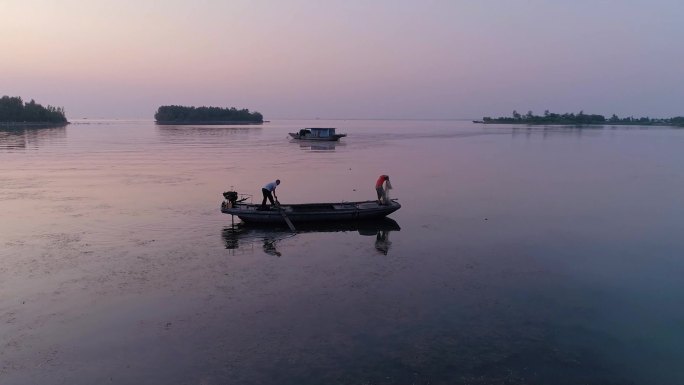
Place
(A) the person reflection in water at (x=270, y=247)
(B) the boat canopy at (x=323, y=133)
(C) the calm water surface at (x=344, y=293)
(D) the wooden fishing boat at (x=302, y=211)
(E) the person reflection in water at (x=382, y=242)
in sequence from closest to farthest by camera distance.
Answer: (C) the calm water surface at (x=344, y=293) < (A) the person reflection in water at (x=270, y=247) < (E) the person reflection in water at (x=382, y=242) < (D) the wooden fishing boat at (x=302, y=211) < (B) the boat canopy at (x=323, y=133)

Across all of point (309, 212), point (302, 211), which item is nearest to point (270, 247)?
point (309, 212)

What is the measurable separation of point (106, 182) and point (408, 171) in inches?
873

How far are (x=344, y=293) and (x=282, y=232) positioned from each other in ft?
23.0

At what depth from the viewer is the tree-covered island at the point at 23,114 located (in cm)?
13325

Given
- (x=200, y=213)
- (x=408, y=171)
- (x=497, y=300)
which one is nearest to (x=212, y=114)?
(x=408, y=171)

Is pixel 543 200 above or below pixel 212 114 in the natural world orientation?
below

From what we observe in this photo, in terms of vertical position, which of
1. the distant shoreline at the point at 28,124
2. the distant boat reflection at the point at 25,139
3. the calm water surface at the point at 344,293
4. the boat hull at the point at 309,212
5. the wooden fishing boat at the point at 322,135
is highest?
the distant shoreline at the point at 28,124

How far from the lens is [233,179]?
3241cm

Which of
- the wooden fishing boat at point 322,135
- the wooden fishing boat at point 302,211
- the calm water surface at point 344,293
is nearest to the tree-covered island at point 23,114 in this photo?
the wooden fishing boat at point 322,135

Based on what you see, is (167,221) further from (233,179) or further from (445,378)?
(445,378)

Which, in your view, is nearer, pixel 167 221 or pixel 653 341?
pixel 653 341

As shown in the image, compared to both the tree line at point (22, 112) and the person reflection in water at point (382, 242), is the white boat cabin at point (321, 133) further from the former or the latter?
the tree line at point (22, 112)

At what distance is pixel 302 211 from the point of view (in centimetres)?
1986

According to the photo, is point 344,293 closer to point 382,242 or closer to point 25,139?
point 382,242
